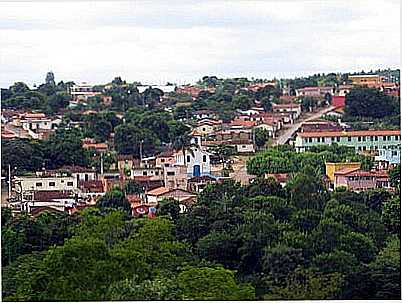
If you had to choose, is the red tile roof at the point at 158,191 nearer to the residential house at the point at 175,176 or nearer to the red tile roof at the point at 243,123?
the residential house at the point at 175,176

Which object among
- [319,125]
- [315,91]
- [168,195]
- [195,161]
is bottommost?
[168,195]

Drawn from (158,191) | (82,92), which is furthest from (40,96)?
(158,191)

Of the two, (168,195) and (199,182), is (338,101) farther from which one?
(168,195)

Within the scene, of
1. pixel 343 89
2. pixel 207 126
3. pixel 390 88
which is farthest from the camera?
pixel 207 126

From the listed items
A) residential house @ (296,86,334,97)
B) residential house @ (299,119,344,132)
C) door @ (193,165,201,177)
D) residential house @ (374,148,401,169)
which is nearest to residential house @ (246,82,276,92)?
residential house @ (296,86,334,97)

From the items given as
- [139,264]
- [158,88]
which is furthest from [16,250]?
[158,88]

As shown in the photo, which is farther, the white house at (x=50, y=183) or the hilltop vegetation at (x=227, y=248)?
the white house at (x=50, y=183)

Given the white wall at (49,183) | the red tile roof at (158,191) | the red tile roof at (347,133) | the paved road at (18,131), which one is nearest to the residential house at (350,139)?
the red tile roof at (347,133)

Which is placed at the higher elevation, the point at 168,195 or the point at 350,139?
the point at 350,139

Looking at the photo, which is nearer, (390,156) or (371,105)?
(390,156)
